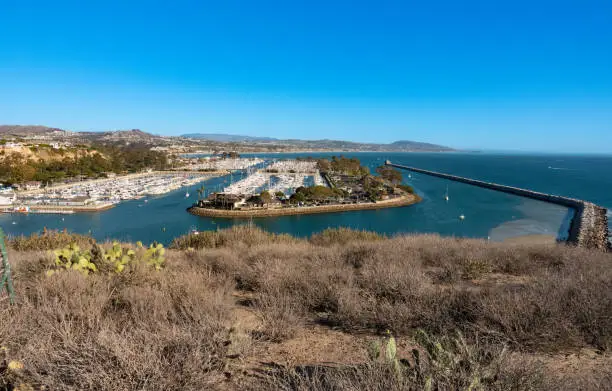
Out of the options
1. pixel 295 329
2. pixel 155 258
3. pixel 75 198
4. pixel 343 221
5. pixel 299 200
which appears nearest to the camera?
pixel 295 329

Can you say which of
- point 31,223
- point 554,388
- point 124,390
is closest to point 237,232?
point 124,390

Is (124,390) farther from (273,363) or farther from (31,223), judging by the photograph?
(31,223)

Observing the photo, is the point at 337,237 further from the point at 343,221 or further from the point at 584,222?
the point at 584,222

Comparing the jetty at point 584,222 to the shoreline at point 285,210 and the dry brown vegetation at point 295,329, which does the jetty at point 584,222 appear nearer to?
the dry brown vegetation at point 295,329

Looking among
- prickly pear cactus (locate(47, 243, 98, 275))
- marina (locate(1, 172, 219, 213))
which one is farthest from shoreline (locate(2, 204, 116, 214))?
prickly pear cactus (locate(47, 243, 98, 275))

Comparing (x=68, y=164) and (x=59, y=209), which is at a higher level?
(x=68, y=164)

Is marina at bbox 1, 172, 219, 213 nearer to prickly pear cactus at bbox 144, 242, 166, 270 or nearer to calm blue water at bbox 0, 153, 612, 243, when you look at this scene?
calm blue water at bbox 0, 153, 612, 243

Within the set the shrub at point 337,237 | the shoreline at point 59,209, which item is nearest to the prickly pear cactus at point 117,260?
the shrub at point 337,237

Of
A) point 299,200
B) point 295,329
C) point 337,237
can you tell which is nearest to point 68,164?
point 299,200

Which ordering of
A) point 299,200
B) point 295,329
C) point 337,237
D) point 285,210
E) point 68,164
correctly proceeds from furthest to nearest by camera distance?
point 68,164 < point 299,200 < point 285,210 < point 337,237 < point 295,329
